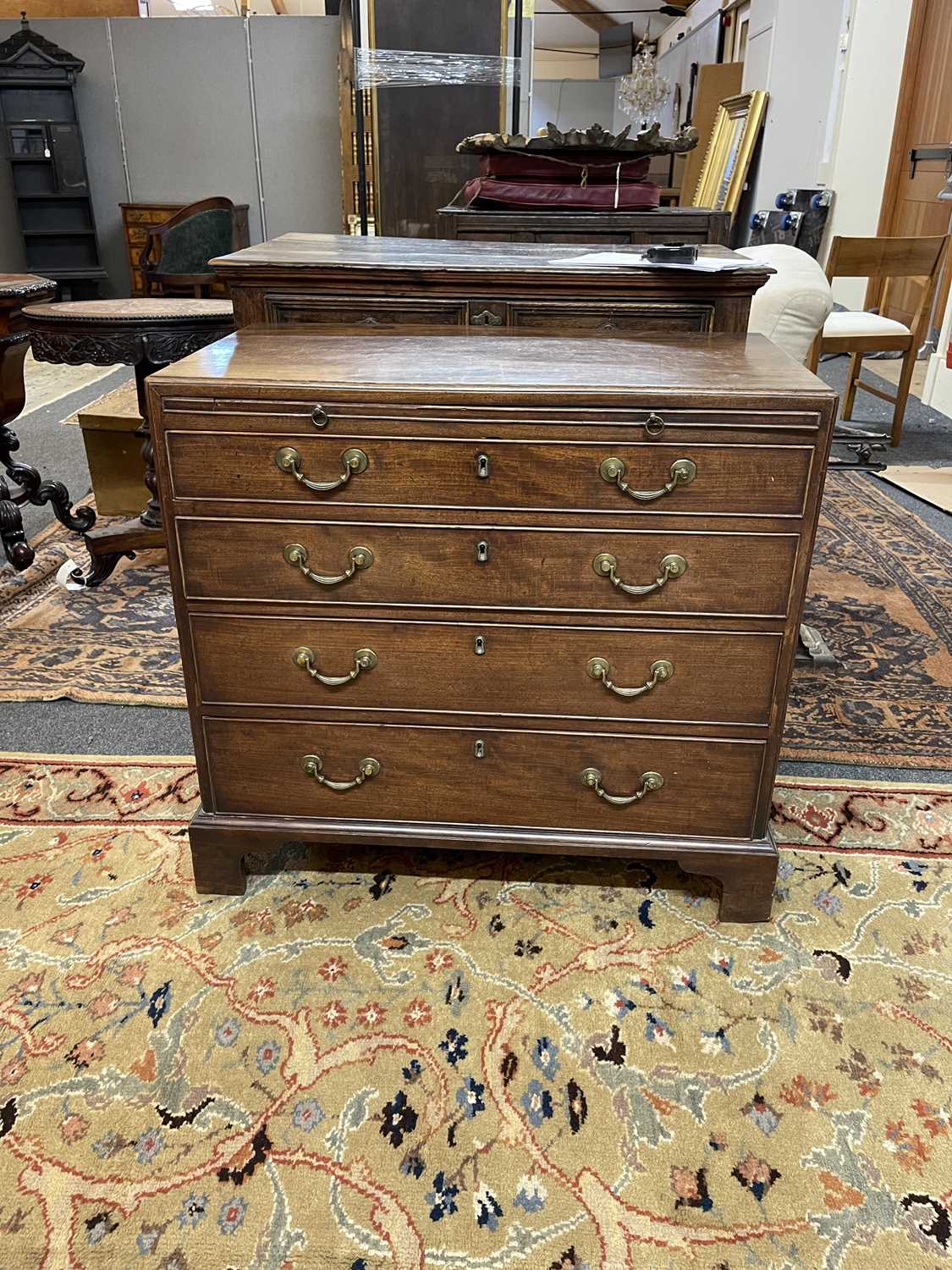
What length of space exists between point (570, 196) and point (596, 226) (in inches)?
7.1

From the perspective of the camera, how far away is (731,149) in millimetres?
8719

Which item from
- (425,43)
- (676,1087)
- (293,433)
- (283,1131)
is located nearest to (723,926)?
(676,1087)

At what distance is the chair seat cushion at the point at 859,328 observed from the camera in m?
4.52

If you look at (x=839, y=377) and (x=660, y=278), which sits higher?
(x=660, y=278)

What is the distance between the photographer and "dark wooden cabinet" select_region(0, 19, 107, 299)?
7.53 meters

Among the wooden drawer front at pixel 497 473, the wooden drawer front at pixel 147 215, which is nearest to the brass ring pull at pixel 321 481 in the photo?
the wooden drawer front at pixel 497 473

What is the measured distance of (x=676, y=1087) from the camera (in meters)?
1.36

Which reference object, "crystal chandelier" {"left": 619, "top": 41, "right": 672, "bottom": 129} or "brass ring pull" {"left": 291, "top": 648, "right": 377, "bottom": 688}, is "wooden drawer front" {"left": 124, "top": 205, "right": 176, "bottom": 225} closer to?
"crystal chandelier" {"left": 619, "top": 41, "right": 672, "bottom": 129}

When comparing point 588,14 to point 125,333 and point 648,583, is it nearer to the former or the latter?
point 125,333

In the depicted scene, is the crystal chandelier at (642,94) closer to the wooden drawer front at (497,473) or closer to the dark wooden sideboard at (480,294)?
the dark wooden sideboard at (480,294)

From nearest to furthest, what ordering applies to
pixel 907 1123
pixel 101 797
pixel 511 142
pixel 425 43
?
1. pixel 907 1123
2. pixel 101 797
3. pixel 511 142
4. pixel 425 43

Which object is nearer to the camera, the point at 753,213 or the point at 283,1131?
the point at 283,1131

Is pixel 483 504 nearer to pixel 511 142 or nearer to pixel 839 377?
pixel 511 142

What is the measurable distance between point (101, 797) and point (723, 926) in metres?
1.30
